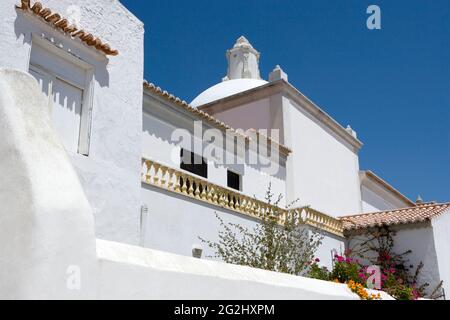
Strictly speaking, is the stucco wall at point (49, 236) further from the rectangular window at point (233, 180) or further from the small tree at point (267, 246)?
the rectangular window at point (233, 180)

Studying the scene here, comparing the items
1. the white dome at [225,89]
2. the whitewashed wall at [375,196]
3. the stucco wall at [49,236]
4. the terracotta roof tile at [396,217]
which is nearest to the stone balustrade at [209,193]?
the terracotta roof tile at [396,217]

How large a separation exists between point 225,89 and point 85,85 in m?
23.0

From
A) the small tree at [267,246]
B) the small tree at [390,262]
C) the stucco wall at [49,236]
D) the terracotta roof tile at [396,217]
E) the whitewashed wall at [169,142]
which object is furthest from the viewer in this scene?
the terracotta roof tile at [396,217]

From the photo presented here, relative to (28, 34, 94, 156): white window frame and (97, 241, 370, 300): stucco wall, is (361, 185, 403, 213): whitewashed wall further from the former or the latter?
(97, 241, 370, 300): stucco wall

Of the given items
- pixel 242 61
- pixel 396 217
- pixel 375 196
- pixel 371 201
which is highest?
pixel 242 61

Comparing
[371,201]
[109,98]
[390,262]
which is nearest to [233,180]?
[390,262]

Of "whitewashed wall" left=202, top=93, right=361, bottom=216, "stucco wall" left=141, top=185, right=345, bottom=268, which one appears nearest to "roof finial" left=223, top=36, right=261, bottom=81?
"whitewashed wall" left=202, top=93, right=361, bottom=216

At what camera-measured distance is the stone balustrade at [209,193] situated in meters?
11.0

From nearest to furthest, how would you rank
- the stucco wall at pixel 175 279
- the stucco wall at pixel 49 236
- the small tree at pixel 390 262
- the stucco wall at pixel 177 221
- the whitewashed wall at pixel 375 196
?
the stucco wall at pixel 49 236 → the stucco wall at pixel 175 279 → the stucco wall at pixel 177 221 → the small tree at pixel 390 262 → the whitewashed wall at pixel 375 196

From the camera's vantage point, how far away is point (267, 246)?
10734mm

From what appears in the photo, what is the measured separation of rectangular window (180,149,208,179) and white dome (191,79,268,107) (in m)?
15.1

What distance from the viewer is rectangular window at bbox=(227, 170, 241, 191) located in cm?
1597

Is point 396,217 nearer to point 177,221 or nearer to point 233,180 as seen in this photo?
point 233,180

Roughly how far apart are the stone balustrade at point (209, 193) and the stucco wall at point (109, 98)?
216cm
